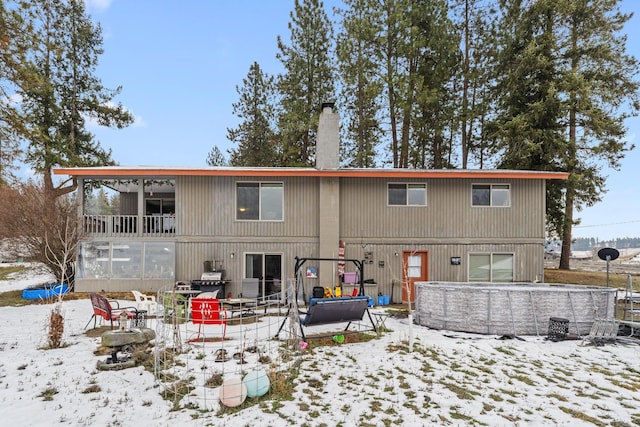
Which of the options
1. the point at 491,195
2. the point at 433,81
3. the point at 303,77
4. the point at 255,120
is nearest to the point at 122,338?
the point at 491,195

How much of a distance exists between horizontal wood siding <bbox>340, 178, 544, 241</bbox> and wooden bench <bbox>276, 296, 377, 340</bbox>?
505 centimetres

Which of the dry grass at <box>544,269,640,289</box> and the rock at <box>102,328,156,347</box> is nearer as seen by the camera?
the rock at <box>102,328,156,347</box>

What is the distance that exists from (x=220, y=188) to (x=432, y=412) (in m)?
10.3

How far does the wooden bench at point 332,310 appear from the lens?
7027 mm

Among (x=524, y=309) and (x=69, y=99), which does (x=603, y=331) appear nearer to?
(x=524, y=309)

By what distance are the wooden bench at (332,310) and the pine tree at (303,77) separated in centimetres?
1477

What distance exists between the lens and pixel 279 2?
20484 mm

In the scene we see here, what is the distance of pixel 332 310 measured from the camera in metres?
7.23

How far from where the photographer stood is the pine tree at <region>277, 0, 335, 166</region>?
2061cm

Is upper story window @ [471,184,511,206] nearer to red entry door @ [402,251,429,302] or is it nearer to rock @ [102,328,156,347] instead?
red entry door @ [402,251,429,302]

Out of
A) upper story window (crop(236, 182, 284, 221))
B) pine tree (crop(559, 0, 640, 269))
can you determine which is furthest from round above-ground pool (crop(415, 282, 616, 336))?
pine tree (crop(559, 0, 640, 269))

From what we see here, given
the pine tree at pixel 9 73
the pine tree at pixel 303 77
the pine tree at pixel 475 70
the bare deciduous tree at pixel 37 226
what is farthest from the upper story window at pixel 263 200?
the pine tree at pixel 475 70

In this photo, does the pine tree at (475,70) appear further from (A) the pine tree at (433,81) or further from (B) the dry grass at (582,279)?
(B) the dry grass at (582,279)

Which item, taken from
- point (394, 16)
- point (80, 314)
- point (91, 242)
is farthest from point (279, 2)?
point (80, 314)
